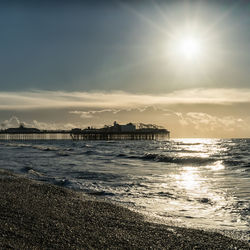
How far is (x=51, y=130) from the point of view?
13575cm

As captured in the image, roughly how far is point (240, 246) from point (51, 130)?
134928 mm

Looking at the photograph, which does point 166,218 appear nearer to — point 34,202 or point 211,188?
point 34,202

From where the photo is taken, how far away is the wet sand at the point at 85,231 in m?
4.30

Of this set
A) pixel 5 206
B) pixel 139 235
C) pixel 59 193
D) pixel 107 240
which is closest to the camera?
pixel 107 240

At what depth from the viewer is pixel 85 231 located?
4891 millimetres

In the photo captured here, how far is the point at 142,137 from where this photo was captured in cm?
14412

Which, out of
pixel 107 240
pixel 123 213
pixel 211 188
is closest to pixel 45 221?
pixel 107 240

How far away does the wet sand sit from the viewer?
14.1 feet

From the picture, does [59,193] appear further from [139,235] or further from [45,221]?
[139,235]

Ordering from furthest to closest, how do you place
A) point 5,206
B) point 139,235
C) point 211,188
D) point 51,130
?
point 51,130, point 211,188, point 5,206, point 139,235

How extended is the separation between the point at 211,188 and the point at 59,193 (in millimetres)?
5506

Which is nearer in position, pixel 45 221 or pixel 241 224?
pixel 45 221

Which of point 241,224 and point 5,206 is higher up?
point 5,206

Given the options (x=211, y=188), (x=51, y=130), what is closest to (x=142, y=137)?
(x=51, y=130)
